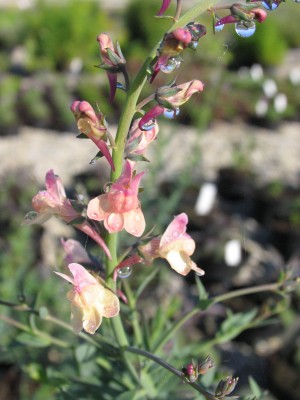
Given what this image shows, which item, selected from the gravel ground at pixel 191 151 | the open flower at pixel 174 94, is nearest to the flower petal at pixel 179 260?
the open flower at pixel 174 94

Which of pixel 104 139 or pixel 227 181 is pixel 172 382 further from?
pixel 227 181

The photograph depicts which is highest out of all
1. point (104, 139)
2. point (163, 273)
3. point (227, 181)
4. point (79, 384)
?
point (104, 139)

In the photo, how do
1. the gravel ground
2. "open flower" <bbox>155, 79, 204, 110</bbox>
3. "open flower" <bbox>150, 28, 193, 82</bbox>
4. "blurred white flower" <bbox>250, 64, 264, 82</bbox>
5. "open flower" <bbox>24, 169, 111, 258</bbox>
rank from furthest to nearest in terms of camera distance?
"blurred white flower" <bbox>250, 64, 264, 82</bbox>
the gravel ground
"open flower" <bbox>24, 169, 111, 258</bbox>
"open flower" <bbox>155, 79, 204, 110</bbox>
"open flower" <bbox>150, 28, 193, 82</bbox>

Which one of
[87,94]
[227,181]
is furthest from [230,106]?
[227,181]

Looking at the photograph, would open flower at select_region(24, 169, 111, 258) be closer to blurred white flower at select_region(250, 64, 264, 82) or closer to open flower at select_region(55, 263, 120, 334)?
open flower at select_region(55, 263, 120, 334)

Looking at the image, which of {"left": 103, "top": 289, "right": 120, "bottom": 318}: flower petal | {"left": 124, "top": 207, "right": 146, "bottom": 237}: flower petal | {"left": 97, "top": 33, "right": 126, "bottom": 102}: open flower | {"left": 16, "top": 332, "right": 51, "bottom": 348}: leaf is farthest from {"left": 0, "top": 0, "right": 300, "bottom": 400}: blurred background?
{"left": 103, "top": 289, "right": 120, "bottom": 318}: flower petal

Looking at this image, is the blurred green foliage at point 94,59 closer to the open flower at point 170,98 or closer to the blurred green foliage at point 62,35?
the blurred green foliage at point 62,35

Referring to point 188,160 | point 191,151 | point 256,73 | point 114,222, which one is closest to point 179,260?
point 114,222
